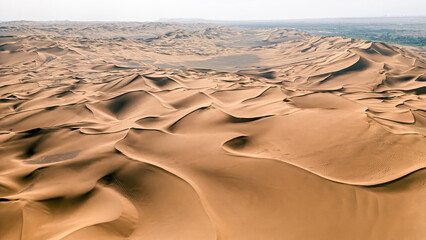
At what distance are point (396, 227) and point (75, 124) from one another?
815 cm

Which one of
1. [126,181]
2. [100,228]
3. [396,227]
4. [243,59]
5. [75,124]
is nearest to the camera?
[396,227]

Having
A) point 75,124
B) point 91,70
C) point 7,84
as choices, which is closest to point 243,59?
point 91,70

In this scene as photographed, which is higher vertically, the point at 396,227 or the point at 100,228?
the point at 396,227

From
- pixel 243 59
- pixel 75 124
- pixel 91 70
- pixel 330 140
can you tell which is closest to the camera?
pixel 330 140

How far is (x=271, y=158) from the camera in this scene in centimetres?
450

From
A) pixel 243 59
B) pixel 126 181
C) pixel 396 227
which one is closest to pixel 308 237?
pixel 396 227

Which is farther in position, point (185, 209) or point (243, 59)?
point (243, 59)

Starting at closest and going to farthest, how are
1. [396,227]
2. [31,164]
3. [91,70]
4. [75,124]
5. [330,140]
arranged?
[396,227], [330,140], [31,164], [75,124], [91,70]

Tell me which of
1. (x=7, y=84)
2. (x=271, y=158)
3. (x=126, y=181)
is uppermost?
(x=271, y=158)

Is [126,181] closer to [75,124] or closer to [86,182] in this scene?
[86,182]

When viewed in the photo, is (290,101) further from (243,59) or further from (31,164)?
(243,59)

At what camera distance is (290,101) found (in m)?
7.93

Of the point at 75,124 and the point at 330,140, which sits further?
the point at 75,124

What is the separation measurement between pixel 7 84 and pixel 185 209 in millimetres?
17225
